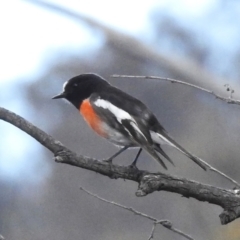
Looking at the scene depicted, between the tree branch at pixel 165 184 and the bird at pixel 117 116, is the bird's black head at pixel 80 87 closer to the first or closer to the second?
the bird at pixel 117 116

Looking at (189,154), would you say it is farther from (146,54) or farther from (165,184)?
(146,54)

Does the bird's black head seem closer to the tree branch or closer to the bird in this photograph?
the bird

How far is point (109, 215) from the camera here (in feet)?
19.3

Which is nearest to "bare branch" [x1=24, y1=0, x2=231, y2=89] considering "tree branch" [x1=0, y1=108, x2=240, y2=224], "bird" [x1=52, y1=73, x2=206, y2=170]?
"bird" [x1=52, y1=73, x2=206, y2=170]

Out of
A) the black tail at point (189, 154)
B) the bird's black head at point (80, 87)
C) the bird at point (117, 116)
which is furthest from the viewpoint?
the bird's black head at point (80, 87)

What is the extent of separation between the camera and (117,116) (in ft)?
4.58

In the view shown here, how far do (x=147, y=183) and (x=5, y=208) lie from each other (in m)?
4.68

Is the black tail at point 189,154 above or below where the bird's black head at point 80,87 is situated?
below

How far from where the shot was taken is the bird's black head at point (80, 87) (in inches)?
58.2

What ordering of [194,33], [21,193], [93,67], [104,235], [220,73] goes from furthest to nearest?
1. [21,193]
2. [104,235]
3. [93,67]
4. [194,33]
5. [220,73]

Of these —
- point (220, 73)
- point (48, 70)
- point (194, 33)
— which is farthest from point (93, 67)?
point (220, 73)

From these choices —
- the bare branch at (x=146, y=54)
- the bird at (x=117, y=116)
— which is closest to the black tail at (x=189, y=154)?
the bird at (x=117, y=116)

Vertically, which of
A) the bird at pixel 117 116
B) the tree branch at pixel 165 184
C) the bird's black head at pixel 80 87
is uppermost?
the bird's black head at pixel 80 87

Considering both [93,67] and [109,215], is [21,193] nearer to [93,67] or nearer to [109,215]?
[109,215]
